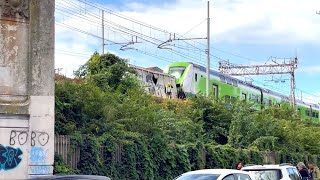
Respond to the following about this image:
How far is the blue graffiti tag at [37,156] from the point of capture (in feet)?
54.6

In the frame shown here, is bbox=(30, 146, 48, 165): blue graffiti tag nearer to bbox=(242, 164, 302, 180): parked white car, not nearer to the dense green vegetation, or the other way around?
the dense green vegetation

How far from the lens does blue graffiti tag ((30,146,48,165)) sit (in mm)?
16641

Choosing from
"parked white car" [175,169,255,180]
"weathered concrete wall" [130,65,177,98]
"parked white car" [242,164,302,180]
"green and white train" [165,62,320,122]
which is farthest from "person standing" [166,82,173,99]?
"parked white car" [175,169,255,180]

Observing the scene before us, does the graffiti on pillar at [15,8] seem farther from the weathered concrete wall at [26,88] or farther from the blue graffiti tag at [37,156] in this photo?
the blue graffiti tag at [37,156]

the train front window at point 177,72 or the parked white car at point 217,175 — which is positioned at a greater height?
the train front window at point 177,72

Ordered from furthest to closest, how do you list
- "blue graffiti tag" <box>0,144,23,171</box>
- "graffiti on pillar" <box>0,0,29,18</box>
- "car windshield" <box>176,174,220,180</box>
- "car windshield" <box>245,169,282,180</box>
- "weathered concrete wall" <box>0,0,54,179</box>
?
"car windshield" <box>245,169,282,180</box>, "graffiti on pillar" <box>0,0,29,18</box>, "weathered concrete wall" <box>0,0,54,179</box>, "blue graffiti tag" <box>0,144,23,171</box>, "car windshield" <box>176,174,220,180</box>

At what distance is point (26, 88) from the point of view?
54.9ft

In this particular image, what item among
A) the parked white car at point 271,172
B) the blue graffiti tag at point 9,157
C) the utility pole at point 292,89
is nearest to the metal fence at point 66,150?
the blue graffiti tag at point 9,157

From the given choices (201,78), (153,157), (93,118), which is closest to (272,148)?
(201,78)

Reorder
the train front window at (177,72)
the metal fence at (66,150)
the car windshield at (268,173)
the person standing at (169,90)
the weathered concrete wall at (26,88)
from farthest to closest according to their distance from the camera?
the train front window at (177,72), the person standing at (169,90), the car windshield at (268,173), the metal fence at (66,150), the weathered concrete wall at (26,88)

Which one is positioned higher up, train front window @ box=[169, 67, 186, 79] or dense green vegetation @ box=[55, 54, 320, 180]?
train front window @ box=[169, 67, 186, 79]

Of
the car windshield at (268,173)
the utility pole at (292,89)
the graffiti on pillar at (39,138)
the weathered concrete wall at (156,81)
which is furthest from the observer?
the utility pole at (292,89)

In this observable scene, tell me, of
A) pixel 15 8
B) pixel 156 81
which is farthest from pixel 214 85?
pixel 15 8

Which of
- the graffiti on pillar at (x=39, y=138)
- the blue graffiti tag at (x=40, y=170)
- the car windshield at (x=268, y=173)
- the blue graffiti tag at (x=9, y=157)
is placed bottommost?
the car windshield at (x=268, y=173)
